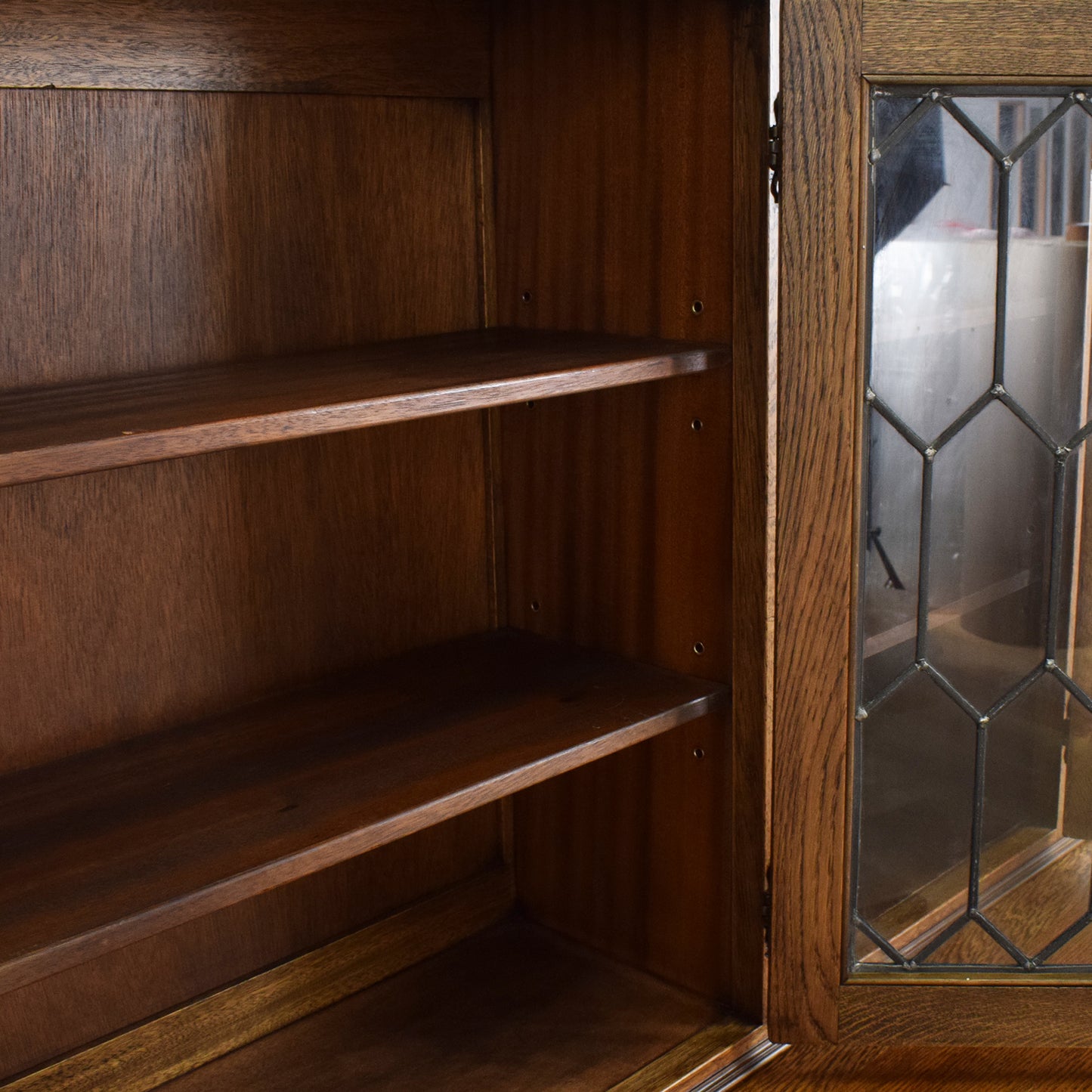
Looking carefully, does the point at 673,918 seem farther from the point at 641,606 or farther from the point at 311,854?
the point at 311,854

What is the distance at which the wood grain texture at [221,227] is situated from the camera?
1384 millimetres

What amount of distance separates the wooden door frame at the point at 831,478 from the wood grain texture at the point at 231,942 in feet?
1.60

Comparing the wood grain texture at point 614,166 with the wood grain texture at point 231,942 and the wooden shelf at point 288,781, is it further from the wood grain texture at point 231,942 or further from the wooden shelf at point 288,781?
the wood grain texture at point 231,942

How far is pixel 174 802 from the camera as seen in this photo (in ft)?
4.50

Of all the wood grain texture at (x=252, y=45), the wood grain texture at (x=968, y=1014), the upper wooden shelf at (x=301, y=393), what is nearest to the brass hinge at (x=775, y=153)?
the upper wooden shelf at (x=301, y=393)

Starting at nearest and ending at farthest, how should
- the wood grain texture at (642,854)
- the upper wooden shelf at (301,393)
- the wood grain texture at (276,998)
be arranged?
the upper wooden shelf at (301,393), the wood grain texture at (276,998), the wood grain texture at (642,854)

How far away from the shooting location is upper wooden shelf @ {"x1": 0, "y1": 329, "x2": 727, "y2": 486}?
1098 mm

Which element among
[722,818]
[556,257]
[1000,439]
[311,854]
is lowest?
[722,818]

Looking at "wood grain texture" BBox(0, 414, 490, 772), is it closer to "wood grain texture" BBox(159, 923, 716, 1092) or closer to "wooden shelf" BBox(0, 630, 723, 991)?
"wooden shelf" BBox(0, 630, 723, 991)

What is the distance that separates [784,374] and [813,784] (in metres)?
0.46

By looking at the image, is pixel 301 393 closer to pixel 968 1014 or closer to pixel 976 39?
pixel 976 39

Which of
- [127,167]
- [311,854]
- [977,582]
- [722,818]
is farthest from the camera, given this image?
[722,818]

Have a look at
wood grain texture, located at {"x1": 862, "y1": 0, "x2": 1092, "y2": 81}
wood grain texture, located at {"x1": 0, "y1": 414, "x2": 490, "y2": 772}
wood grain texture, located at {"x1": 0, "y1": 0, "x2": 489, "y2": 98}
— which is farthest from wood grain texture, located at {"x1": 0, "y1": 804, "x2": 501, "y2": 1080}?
wood grain texture, located at {"x1": 862, "y1": 0, "x2": 1092, "y2": 81}

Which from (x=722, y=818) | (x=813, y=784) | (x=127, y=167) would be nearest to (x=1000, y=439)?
(x=813, y=784)
